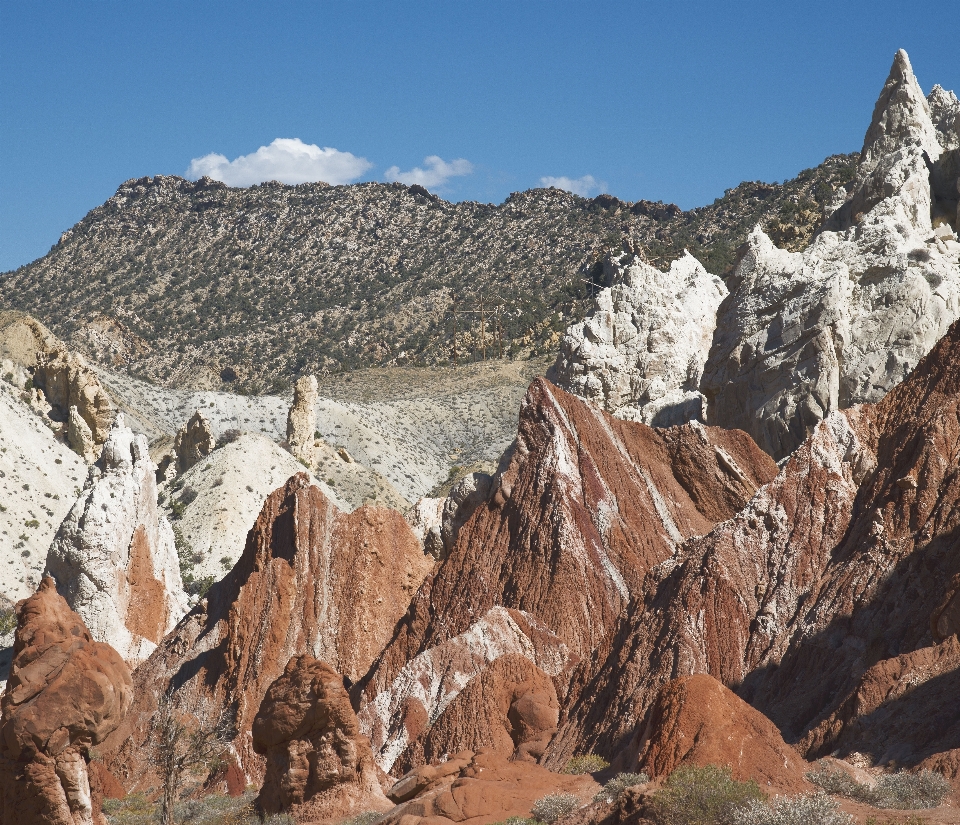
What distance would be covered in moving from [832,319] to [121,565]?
21933 millimetres

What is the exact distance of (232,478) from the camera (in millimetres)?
65750

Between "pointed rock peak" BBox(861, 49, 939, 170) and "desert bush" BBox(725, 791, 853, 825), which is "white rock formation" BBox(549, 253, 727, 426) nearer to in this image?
"pointed rock peak" BBox(861, 49, 939, 170)

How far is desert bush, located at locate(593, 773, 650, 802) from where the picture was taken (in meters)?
18.6

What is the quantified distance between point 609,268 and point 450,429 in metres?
15.8

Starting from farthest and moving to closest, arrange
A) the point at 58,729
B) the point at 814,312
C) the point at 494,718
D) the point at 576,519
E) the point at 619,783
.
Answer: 1. the point at 814,312
2. the point at 576,519
3. the point at 494,718
4. the point at 619,783
5. the point at 58,729

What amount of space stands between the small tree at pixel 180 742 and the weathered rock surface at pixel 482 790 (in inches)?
176

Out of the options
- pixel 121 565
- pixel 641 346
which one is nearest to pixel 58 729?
pixel 121 565

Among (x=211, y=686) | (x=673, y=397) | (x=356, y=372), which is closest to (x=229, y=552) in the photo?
(x=673, y=397)

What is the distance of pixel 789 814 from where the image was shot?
52.1ft

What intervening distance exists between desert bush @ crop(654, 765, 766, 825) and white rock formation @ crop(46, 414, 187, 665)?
26042mm

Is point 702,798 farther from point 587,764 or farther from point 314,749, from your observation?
point 314,749

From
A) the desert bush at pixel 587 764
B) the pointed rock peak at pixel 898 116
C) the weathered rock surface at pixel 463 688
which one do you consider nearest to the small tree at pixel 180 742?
the weathered rock surface at pixel 463 688

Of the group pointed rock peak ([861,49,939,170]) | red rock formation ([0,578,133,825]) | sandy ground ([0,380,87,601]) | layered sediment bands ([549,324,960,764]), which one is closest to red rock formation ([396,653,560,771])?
layered sediment bands ([549,324,960,764])

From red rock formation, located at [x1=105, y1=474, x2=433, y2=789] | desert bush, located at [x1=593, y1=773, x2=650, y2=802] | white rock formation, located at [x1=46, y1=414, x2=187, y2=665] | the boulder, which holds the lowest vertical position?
desert bush, located at [x1=593, y1=773, x2=650, y2=802]
